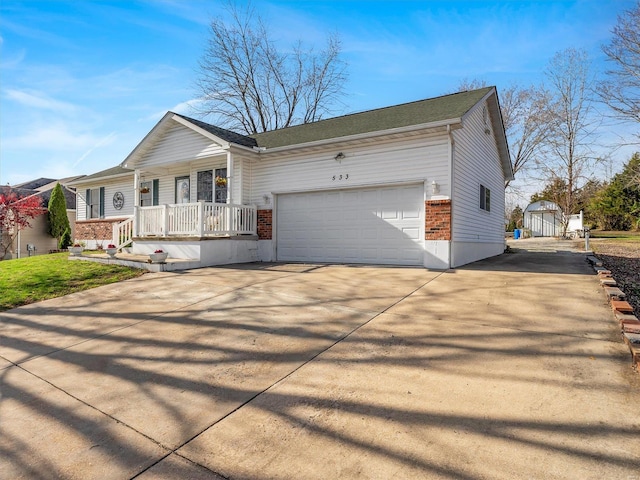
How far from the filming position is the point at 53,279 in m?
7.59

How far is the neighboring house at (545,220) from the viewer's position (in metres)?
30.2

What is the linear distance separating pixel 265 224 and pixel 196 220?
2238mm

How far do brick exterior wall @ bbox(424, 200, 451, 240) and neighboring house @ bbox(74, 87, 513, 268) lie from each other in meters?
0.03

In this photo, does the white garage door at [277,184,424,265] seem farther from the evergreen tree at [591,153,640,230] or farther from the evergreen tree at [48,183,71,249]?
the evergreen tree at [591,153,640,230]

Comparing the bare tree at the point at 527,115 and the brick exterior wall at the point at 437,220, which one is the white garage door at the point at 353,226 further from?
the bare tree at the point at 527,115

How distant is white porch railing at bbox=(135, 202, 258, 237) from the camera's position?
9930 mm

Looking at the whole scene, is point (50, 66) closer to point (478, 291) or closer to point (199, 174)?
point (199, 174)

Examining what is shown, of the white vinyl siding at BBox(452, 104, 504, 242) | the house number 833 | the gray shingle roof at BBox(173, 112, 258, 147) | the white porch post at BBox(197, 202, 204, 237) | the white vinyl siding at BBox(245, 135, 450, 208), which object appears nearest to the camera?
the white vinyl siding at BBox(245, 135, 450, 208)

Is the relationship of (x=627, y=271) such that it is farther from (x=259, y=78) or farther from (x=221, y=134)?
(x=259, y=78)

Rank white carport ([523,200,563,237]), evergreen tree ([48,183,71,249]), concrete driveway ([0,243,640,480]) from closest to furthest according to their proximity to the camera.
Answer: concrete driveway ([0,243,640,480])
evergreen tree ([48,183,71,249])
white carport ([523,200,563,237])

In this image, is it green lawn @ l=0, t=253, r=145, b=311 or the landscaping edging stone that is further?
green lawn @ l=0, t=253, r=145, b=311

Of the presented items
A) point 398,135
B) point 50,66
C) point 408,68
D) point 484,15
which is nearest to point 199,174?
point 50,66

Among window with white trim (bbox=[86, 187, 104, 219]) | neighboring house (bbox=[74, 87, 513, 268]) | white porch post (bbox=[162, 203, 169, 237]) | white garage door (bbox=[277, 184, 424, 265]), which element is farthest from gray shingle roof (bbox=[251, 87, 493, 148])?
window with white trim (bbox=[86, 187, 104, 219])

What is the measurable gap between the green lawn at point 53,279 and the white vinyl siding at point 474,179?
27.7 ft
